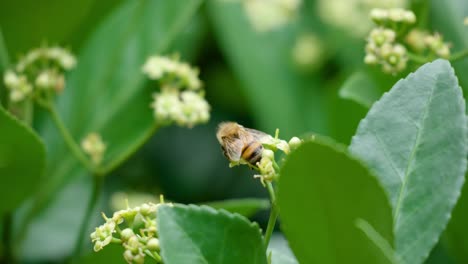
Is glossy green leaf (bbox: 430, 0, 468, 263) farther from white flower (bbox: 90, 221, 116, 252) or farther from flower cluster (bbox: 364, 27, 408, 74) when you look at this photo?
white flower (bbox: 90, 221, 116, 252)

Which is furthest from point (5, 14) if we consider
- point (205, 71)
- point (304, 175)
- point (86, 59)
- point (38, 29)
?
point (304, 175)

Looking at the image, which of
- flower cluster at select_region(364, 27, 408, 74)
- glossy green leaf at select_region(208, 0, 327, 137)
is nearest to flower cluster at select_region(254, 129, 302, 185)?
flower cluster at select_region(364, 27, 408, 74)

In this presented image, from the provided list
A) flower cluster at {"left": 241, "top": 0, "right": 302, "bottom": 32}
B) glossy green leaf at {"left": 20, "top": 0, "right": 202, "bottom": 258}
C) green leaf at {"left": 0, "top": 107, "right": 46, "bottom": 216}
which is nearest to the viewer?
green leaf at {"left": 0, "top": 107, "right": 46, "bottom": 216}

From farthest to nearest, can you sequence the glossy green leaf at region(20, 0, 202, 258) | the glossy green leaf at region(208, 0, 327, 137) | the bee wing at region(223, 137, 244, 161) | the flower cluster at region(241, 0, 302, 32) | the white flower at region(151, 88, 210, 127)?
the flower cluster at region(241, 0, 302, 32) < the glossy green leaf at region(208, 0, 327, 137) < the glossy green leaf at region(20, 0, 202, 258) < the white flower at region(151, 88, 210, 127) < the bee wing at region(223, 137, 244, 161)

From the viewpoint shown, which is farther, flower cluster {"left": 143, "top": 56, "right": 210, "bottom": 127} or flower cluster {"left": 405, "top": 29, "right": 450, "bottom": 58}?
flower cluster {"left": 143, "top": 56, "right": 210, "bottom": 127}

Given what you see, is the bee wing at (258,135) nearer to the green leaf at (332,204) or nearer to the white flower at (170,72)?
the green leaf at (332,204)

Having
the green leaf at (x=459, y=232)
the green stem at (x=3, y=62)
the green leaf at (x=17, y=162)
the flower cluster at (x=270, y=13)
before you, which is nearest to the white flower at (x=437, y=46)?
the green leaf at (x=459, y=232)

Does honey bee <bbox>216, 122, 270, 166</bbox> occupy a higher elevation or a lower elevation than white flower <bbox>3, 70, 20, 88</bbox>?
higher
